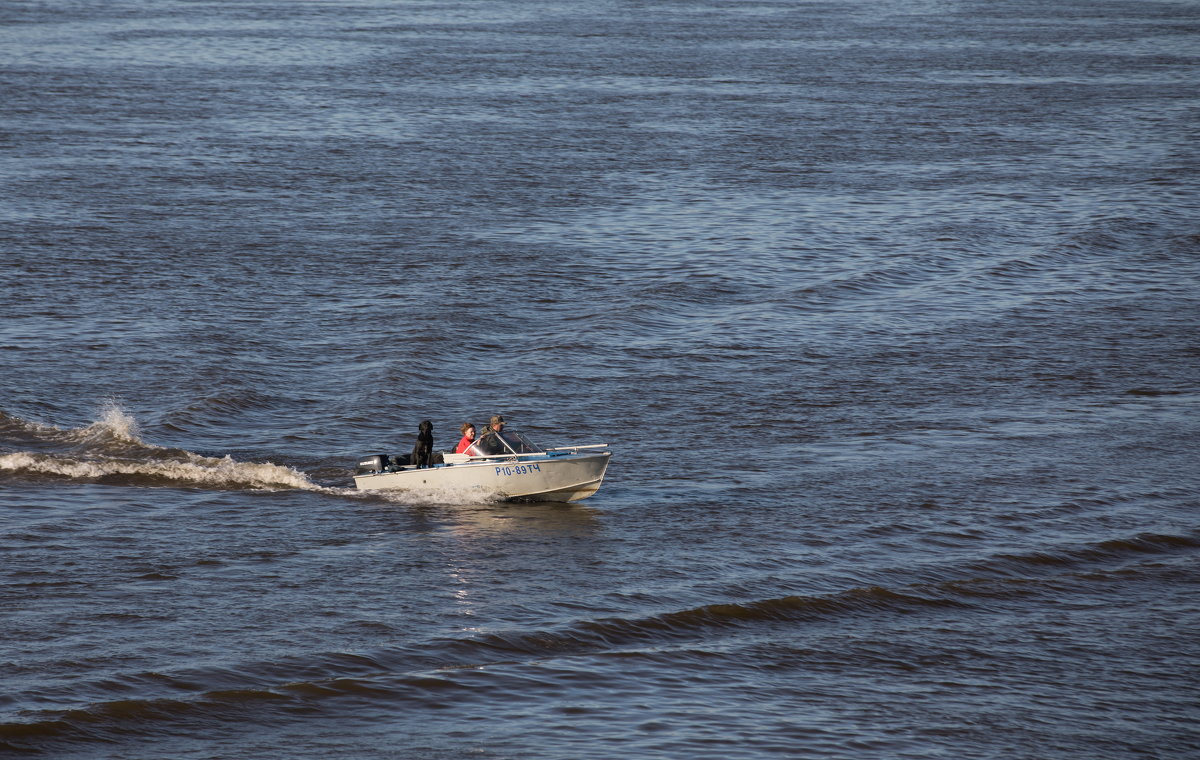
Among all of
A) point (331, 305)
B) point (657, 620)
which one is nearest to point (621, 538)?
point (657, 620)

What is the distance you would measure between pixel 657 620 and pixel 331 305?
1775 centimetres

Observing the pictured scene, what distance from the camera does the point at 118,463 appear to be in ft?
79.3

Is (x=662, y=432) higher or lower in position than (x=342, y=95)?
lower

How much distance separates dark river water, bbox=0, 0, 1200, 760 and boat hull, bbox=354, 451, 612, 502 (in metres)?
0.37

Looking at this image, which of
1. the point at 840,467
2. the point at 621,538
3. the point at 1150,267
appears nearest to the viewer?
the point at 621,538

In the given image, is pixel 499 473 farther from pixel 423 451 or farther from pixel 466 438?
pixel 423 451

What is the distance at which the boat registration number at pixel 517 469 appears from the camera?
22.2m

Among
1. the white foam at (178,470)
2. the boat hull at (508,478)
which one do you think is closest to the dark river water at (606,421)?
the white foam at (178,470)

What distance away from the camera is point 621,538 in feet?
70.0

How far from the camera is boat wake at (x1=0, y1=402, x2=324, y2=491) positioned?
23.5m

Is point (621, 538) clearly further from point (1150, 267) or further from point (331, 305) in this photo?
point (1150, 267)

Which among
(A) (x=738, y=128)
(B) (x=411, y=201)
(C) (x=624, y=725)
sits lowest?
(C) (x=624, y=725)

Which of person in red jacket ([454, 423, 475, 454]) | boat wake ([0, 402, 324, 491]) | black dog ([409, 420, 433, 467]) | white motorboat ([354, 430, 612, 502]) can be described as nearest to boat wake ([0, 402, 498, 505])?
boat wake ([0, 402, 324, 491])

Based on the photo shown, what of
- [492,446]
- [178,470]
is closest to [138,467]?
[178,470]
